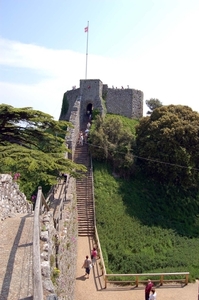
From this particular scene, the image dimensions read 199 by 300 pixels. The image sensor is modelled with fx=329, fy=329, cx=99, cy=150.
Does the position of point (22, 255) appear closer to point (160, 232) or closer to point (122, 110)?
point (160, 232)

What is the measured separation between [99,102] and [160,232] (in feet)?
48.4

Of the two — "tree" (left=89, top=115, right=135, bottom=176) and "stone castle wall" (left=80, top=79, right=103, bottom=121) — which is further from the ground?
"stone castle wall" (left=80, top=79, right=103, bottom=121)

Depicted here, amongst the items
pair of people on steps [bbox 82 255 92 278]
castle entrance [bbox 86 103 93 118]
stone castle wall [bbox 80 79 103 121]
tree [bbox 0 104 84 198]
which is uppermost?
stone castle wall [bbox 80 79 103 121]

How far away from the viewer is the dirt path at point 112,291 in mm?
13289

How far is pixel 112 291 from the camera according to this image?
45.6 feet

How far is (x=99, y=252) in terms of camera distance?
1633cm

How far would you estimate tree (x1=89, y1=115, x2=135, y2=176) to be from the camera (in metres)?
24.1

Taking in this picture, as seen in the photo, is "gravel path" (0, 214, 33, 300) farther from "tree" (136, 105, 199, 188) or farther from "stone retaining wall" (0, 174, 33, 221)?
"tree" (136, 105, 199, 188)

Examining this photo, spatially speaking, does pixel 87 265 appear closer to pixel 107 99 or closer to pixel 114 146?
pixel 114 146

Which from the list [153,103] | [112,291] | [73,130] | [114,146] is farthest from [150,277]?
[153,103]

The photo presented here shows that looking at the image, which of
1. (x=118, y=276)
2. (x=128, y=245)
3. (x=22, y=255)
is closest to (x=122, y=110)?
(x=128, y=245)

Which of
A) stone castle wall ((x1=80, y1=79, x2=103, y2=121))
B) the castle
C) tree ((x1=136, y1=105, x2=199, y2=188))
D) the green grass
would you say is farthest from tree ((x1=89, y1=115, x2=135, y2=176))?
stone castle wall ((x1=80, y1=79, x2=103, y2=121))

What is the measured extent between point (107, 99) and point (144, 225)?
15.3 metres

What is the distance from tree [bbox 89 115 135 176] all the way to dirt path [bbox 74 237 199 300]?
989 centimetres
